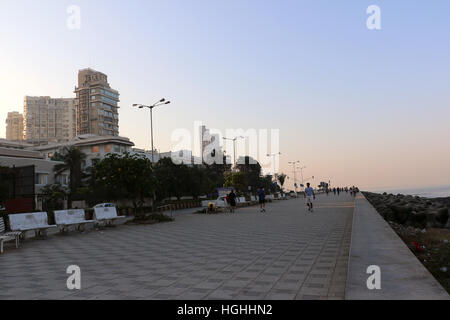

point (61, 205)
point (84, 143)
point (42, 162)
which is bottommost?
point (61, 205)

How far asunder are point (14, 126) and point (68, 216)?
176 meters

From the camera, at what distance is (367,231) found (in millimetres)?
8344

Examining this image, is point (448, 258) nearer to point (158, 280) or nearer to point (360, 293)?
point (360, 293)

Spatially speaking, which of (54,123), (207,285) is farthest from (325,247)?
(54,123)

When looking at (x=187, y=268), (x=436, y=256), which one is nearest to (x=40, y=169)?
(x=187, y=268)

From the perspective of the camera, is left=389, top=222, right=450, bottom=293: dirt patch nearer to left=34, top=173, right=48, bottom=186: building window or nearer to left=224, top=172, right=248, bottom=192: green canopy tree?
left=224, top=172, right=248, bottom=192: green canopy tree

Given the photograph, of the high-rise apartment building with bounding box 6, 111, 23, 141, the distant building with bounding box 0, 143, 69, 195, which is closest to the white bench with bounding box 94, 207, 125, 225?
the distant building with bounding box 0, 143, 69, 195

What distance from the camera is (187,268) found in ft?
21.8

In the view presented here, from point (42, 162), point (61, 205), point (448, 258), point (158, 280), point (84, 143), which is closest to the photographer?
point (158, 280)

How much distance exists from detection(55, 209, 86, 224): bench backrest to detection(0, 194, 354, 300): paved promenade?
2.03m

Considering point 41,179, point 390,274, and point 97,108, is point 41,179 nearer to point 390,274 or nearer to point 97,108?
point 390,274

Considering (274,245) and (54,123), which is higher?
(54,123)

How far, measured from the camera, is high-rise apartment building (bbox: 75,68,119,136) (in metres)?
121
